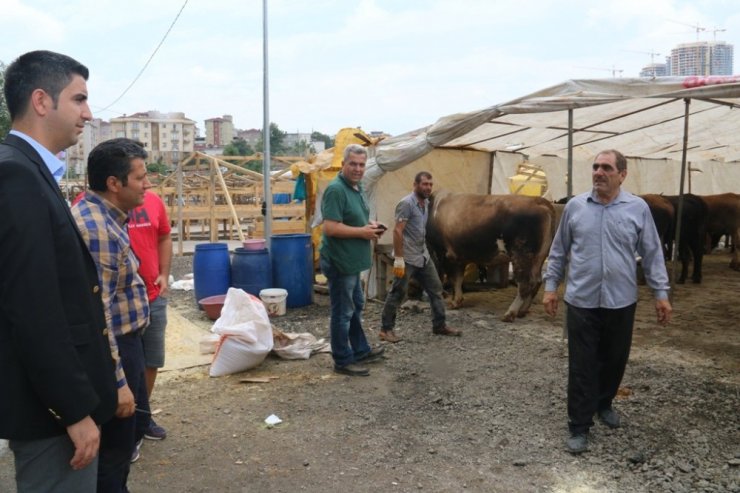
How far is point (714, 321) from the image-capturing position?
7.45m

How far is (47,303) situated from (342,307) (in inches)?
149

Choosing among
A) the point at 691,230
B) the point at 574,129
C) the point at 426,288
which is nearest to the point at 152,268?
the point at 426,288

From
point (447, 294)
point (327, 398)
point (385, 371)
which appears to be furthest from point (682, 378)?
point (447, 294)

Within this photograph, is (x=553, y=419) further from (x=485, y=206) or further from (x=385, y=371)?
(x=485, y=206)

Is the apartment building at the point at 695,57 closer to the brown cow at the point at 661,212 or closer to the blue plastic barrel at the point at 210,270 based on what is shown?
the brown cow at the point at 661,212

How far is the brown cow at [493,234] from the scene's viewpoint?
7.46m

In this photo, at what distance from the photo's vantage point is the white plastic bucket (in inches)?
305

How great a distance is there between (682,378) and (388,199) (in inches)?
186

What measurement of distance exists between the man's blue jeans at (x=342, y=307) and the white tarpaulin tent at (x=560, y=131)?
8.27ft

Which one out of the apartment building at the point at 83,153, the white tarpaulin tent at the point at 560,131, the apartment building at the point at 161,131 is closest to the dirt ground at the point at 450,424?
the white tarpaulin tent at the point at 560,131

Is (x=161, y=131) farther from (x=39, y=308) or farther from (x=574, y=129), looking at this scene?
(x=39, y=308)

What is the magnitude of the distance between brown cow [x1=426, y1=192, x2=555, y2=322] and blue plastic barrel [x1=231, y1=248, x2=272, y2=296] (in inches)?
88.1

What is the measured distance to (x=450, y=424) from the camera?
4.35 meters

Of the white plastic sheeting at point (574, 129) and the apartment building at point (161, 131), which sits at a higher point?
the apartment building at point (161, 131)
